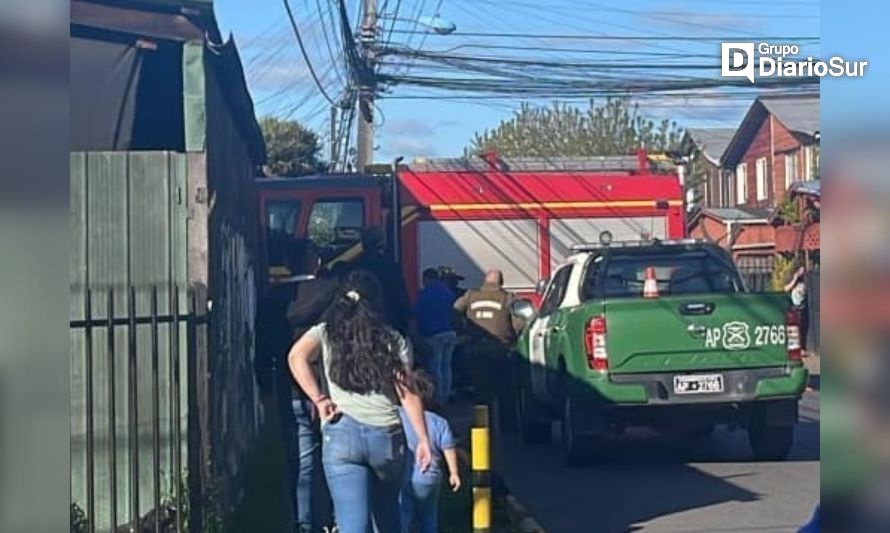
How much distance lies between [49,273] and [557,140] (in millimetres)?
11924

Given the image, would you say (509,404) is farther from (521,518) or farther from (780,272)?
(521,518)

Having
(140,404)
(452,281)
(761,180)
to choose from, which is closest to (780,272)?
(761,180)

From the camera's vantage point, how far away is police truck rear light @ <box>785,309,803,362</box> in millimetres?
10961

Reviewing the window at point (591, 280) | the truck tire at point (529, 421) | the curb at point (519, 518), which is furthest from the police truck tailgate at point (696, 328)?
the truck tire at point (529, 421)

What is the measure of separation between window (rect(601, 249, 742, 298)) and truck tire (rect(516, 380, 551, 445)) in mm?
1992

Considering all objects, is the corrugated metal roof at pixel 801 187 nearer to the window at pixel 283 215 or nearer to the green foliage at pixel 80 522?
the green foliage at pixel 80 522

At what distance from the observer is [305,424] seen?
26.9ft

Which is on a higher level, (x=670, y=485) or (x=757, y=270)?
(x=757, y=270)

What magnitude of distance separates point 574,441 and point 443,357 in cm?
123

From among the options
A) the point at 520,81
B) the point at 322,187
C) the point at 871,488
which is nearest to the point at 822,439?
the point at 871,488

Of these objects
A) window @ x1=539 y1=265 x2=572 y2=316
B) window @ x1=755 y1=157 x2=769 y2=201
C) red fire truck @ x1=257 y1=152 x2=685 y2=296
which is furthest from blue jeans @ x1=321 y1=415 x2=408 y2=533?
red fire truck @ x1=257 y1=152 x2=685 y2=296

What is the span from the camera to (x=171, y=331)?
293 inches

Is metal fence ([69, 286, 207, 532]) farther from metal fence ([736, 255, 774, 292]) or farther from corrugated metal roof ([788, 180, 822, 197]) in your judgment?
metal fence ([736, 255, 774, 292])

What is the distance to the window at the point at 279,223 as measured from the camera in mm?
14414
